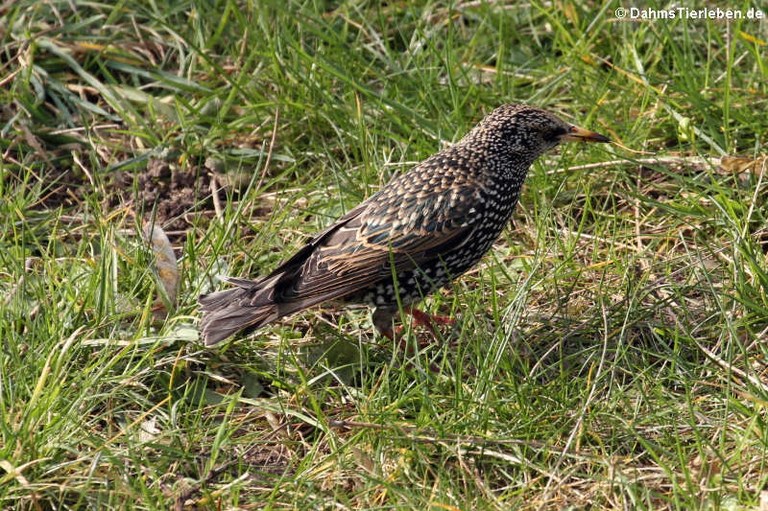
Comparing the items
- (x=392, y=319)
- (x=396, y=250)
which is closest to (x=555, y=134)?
(x=396, y=250)

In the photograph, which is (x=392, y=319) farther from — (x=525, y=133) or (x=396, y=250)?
(x=525, y=133)

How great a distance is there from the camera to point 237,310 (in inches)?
181

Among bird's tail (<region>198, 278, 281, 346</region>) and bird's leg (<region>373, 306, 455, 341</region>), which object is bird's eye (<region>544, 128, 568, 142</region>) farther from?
bird's tail (<region>198, 278, 281, 346</region>)

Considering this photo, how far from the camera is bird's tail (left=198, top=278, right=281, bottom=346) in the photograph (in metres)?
4.54

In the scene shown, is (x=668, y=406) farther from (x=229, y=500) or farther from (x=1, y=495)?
(x=1, y=495)

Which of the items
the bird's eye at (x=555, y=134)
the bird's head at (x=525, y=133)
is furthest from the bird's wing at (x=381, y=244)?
the bird's eye at (x=555, y=134)

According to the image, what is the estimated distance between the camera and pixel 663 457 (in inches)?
160

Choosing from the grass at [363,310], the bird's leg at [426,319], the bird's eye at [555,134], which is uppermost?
the bird's eye at [555,134]

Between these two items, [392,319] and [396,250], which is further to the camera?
[392,319]

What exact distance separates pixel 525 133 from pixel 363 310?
3.40ft

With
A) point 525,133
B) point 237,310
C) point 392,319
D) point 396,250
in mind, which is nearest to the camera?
point 237,310

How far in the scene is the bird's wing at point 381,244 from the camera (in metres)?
4.73

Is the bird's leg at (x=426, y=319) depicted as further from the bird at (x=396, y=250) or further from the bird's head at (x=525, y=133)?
the bird's head at (x=525, y=133)

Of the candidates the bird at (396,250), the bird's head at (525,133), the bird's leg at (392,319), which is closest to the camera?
the bird at (396,250)
